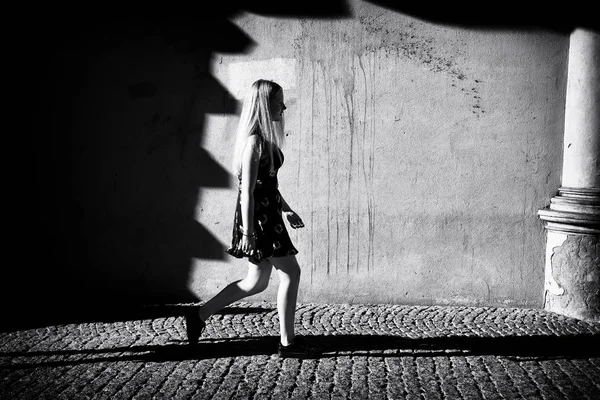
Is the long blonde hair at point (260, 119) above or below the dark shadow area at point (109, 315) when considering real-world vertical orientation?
above

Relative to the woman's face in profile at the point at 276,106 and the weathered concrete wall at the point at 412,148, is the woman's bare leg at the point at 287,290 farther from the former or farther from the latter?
the weathered concrete wall at the point at 412,148

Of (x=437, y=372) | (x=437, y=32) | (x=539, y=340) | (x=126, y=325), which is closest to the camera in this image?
(x=437, y=372)

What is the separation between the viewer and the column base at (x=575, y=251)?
17.9ft

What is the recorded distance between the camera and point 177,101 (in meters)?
6.02

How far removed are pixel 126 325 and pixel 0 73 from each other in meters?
2.67

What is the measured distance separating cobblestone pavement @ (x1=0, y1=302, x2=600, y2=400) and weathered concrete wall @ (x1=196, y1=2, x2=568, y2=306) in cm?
40

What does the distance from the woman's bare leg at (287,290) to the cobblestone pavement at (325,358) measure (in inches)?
8.3

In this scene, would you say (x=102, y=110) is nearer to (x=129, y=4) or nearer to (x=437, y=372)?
(x=129, y=4)

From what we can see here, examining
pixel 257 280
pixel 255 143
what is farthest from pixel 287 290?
pixel 255 143

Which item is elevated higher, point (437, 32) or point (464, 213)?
point (437, 32)

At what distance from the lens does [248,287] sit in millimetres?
4480

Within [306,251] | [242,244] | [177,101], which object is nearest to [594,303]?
[306,251]

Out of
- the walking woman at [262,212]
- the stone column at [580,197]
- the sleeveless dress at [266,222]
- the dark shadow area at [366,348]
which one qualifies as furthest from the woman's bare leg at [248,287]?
the stone column at [580,197]

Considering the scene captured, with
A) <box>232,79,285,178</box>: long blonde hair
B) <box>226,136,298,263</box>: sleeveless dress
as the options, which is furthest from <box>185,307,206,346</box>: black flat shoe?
<box>232,79,285,178</box>: long blonde hair
